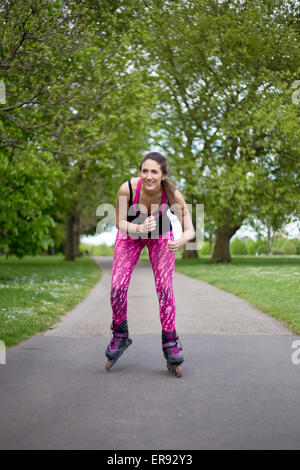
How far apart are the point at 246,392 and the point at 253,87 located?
1766 cm

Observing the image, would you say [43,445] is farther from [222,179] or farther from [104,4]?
[222,179]

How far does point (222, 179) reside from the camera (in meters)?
22.8

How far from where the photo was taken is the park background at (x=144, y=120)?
30.9 feet

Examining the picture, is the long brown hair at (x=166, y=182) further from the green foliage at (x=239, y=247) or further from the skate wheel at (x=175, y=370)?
the green foliage at (x=239, y=247)

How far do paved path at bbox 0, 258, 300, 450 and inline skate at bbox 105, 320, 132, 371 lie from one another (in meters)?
0.11

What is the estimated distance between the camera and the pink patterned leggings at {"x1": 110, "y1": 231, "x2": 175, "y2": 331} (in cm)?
470

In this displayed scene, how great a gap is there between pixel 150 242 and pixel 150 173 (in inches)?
25.9

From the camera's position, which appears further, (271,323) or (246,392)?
(271,323)

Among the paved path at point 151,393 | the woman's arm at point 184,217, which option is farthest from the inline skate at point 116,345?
the woman's arm at point 184,217

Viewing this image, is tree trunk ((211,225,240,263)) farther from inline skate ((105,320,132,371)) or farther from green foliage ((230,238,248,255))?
green foliage ((230,238,248,255))

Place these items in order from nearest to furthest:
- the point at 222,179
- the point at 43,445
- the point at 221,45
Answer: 1. the point at 43,445
2. the point at 221,45
3. the point at 222,179

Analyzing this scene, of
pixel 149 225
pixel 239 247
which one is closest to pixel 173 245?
pixel 149 225

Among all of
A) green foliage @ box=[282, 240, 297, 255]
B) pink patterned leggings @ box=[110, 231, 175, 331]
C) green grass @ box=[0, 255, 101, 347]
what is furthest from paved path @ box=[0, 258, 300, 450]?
A: green foliage @ box=[282, 240, 297, 255]

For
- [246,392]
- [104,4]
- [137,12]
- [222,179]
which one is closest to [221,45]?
[222,179]
